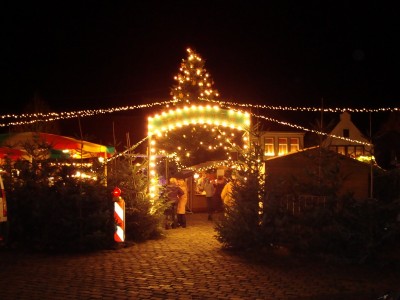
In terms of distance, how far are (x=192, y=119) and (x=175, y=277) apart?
25.0 feet

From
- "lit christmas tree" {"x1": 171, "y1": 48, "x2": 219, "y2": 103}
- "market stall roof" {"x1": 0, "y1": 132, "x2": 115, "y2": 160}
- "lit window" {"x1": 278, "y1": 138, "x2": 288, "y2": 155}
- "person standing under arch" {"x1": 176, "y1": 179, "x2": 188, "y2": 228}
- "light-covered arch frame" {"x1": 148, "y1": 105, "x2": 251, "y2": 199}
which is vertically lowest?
"person standing under arch" {"x1": 176, "y1": 179, "x2": 188, "y2": 228}

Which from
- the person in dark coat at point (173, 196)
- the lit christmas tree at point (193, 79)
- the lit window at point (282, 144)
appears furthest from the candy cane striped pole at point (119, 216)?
the lit window at point (282, 144)

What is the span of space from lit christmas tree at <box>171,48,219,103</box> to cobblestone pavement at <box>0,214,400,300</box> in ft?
Answer: 53.7

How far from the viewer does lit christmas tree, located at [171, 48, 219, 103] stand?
2848cm

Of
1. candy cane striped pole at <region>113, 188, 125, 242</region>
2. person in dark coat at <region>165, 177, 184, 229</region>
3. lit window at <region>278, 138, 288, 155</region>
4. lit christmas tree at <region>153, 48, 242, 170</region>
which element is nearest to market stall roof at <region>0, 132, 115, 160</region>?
person in dark coat at <region>165, 177, 184, 229</region>

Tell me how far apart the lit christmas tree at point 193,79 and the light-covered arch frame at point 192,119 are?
37.9ft

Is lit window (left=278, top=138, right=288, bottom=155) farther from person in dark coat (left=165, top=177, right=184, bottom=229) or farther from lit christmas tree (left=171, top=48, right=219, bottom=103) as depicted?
person in dark coat (left=165, top=177, right=184, bottom=229)

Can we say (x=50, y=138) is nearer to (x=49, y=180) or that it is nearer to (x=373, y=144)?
(x=49, y=180)

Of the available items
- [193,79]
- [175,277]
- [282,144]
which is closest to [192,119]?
[175,277]

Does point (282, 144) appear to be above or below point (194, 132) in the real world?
above

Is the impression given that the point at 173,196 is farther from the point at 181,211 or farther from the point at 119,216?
the point at 119,216

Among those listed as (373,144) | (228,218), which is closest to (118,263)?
(228,218)

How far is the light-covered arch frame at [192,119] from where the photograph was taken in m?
16.0

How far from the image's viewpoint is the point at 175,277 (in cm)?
983
